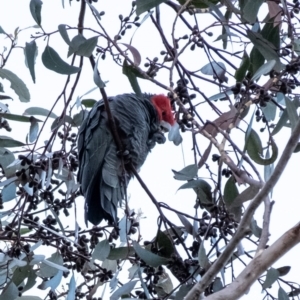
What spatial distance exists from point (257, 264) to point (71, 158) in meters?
0.94

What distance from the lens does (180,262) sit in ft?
5.36

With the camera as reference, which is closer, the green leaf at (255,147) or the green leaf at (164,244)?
the green leaf at (255,147)

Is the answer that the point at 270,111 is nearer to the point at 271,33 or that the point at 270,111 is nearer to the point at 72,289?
the point at 271,33

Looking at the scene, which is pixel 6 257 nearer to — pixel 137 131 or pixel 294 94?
pixel 137 131

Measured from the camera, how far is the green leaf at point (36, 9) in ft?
5.32

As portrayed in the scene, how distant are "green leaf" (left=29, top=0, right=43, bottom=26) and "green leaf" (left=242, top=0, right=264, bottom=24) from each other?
1.63ft

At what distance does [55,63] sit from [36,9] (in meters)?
0.14

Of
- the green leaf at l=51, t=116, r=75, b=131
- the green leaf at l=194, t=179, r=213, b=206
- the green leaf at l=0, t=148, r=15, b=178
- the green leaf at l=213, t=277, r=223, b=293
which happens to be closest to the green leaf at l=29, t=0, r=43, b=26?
the green leaf at l=51, t=116, r=75, b=131

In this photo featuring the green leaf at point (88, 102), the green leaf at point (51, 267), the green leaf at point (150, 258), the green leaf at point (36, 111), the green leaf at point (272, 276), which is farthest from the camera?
the green leaf at point (88, 102)

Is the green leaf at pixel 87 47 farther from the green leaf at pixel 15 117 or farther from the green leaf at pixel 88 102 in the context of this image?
the green leaf at pixel 88 102

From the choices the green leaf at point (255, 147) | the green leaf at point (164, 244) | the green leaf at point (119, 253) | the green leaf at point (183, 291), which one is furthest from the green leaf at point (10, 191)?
the green leaf at point (255, 147)

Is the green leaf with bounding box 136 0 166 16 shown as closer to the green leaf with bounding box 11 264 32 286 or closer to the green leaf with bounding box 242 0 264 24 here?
the green leaf with bounding box 242 0 264 24

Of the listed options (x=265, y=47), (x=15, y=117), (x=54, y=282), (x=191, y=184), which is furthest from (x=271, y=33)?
(x=54, y=282)

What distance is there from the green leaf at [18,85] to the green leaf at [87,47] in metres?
0.32
